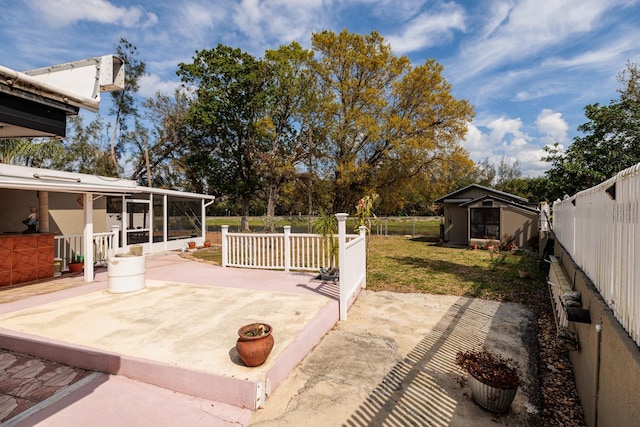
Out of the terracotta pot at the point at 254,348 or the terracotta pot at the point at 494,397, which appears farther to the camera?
the terracotta pot at the point at 254,348

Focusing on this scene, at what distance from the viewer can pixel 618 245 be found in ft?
6.59

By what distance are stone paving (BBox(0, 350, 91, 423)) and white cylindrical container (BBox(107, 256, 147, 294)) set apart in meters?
1.96

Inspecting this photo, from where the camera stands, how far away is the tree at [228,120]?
Answer: 19906 millimetres

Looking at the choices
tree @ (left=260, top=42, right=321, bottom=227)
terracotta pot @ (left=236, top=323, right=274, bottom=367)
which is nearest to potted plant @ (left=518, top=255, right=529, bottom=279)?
terracotta pot @ (left=236, top=323, right=274, bottom=367)

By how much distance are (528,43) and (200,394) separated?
38.4 feet

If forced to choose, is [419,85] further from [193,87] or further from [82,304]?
[82,304]

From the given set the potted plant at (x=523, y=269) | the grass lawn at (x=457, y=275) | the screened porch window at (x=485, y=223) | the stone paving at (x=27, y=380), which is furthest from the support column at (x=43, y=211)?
the screened porch window at (x=485, y=223)

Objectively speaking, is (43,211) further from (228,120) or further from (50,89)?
(228,120)

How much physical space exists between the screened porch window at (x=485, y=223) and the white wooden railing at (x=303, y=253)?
32.9 ft

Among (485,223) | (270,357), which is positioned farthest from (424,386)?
(485,223)

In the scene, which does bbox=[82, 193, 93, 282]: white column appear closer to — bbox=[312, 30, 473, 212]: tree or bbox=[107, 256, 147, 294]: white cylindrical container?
bbox=[107, 256, 147, 294]: white cylindrical container

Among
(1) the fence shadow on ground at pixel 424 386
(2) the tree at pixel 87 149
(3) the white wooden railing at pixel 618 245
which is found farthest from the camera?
(2) the tree at pixel 87 149

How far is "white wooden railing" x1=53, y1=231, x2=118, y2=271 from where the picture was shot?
7.61 meters

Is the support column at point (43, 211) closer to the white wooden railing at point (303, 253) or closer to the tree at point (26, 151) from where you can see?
the white wooden railing at point (303, 253)
